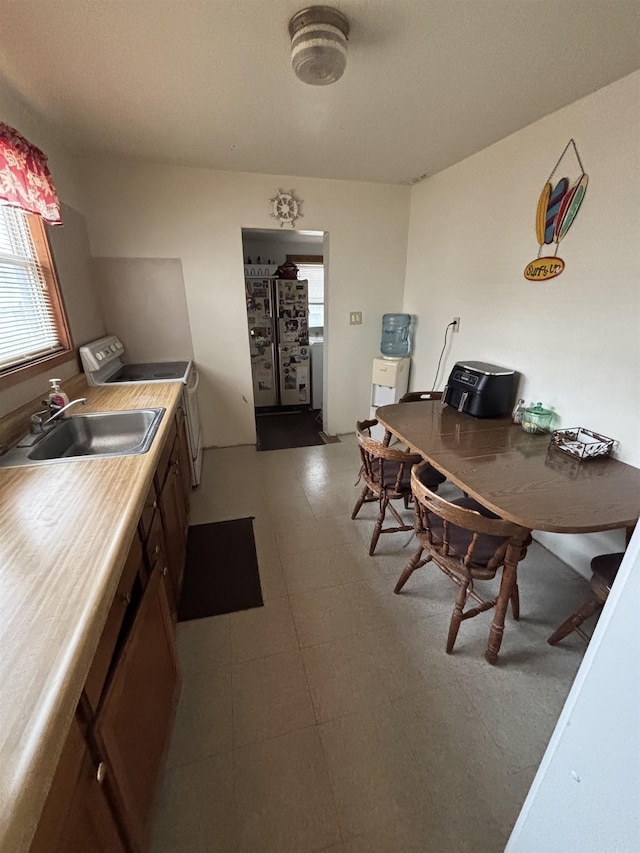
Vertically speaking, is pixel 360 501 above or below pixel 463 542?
below

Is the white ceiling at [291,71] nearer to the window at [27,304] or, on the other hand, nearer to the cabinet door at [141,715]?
the window at [27,304]

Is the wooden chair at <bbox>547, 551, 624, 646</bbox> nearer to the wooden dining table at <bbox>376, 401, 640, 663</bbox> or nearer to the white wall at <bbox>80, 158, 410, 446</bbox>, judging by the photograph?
the wooden dining table at <bbox>376, 401, 640, 663</bbox>

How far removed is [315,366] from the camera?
4809mm

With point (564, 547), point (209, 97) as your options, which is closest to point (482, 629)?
point (564, 547)

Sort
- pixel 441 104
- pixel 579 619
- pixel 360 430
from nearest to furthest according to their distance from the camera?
1. pixel 579 619
2. pixel 441 104
3. pixel 360 430

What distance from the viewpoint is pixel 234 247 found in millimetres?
2928

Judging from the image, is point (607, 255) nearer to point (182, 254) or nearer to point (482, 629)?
point (482, 629)

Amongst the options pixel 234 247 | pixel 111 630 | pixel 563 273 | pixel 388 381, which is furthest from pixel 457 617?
pixel 234 247

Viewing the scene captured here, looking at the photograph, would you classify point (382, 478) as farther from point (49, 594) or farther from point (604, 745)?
point (49, 594)

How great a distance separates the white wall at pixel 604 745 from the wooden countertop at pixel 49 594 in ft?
2.78

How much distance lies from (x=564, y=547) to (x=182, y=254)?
3.38 m

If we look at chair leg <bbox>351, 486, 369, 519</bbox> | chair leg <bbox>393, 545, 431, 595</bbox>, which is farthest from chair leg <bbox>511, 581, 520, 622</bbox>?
chair leg <bbox>351, 486, 369, 519</bbox>

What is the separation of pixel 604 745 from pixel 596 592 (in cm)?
97

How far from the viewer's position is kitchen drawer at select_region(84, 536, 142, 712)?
0.69 m
